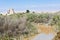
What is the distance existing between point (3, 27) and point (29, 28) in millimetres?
3930

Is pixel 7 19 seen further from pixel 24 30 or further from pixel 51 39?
pixel 51 39

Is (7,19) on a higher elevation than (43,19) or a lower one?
higher

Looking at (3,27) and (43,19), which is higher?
(3,27)

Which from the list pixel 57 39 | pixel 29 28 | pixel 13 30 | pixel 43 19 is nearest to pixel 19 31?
pixel 13 30

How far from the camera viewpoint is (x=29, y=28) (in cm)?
2286

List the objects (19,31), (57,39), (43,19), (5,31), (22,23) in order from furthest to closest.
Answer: (43,19) → (22,23) → (19,31) → (5,31) → (57,39)

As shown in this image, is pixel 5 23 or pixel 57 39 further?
pixel 5 23

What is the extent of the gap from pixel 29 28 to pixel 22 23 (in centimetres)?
116

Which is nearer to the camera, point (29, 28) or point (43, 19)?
point (29, 28)

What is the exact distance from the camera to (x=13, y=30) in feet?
65.4

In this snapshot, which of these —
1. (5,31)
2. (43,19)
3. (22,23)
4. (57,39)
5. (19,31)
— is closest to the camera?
(57,39)

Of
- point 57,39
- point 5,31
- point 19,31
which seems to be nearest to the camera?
point 57,39

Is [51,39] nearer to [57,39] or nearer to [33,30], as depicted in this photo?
[57,39]

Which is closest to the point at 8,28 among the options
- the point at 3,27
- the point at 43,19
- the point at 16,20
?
the point at 3,27
